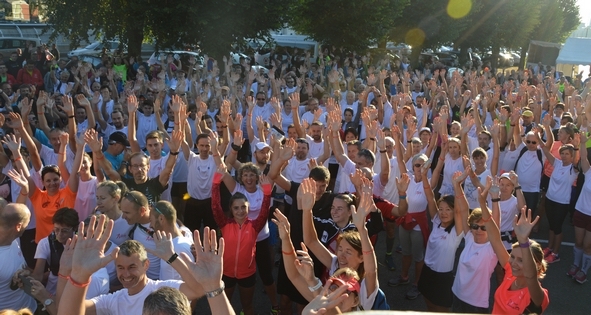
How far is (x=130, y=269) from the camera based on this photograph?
11.1 feet

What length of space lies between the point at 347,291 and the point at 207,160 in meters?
3.93

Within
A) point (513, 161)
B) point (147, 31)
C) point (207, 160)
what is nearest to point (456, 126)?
point (513, 161)

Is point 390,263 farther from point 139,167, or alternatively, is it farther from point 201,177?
point 139,167

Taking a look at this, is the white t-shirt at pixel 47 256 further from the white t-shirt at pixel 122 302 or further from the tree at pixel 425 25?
the tree at pixel 425 25

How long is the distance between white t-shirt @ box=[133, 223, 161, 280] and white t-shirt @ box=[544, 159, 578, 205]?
5.10m

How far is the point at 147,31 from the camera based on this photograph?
17.6m

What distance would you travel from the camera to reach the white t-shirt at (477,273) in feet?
14.8

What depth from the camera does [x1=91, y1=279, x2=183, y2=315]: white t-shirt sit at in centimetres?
338

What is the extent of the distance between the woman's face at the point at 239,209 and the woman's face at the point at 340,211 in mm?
808

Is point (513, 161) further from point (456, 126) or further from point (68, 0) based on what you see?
point (68, 0)

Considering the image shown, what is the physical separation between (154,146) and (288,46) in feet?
65.0

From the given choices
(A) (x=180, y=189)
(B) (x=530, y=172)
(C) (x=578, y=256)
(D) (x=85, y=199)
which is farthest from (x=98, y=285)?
(B) (x=530, y=172)

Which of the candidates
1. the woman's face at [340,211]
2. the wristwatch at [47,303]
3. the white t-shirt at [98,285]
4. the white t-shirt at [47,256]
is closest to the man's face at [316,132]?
the woman's face at [340,211]

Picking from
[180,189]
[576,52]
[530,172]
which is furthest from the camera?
[576,52]
